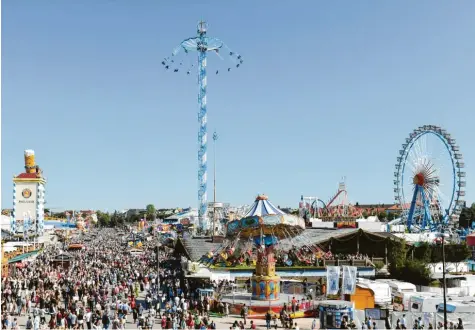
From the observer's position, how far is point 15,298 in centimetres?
2570

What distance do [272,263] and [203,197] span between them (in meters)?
49.9

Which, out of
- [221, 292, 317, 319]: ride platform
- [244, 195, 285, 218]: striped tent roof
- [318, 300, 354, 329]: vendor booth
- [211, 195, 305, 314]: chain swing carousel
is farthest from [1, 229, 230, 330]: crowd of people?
[244, 195, 285, 218]: striped tent roof

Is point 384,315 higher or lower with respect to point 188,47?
lower

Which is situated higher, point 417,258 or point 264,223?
point 264,223

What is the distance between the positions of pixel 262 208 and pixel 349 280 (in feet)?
19.1

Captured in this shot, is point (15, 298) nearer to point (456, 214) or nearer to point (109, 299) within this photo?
point (109, 299)

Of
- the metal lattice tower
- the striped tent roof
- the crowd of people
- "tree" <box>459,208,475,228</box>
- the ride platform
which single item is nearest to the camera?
the crowd of people

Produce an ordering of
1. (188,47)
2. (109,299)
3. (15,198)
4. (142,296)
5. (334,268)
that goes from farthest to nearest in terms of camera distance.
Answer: (15,198) < (188,47) < (142,296) < (109,299) < (334,268)

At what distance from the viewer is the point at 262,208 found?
27.1 metres

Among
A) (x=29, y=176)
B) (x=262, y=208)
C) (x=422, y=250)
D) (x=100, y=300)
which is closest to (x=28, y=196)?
(x=29, y=176)

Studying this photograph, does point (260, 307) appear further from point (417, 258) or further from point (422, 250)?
point (422, 250)

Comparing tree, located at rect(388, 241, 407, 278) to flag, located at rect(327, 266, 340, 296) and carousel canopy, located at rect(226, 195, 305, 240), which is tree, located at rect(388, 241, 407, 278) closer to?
carousel canopy, located at rect(226, 195, 305, 240)

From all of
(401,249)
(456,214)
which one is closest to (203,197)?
(456,214)

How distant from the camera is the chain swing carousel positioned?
26062mm
